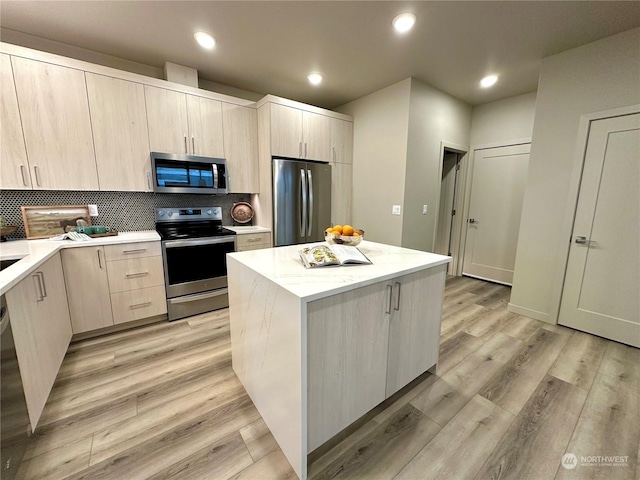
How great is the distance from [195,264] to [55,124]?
168 cm

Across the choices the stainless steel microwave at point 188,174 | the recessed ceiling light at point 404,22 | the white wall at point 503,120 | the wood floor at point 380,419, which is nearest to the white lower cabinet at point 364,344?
the wood floor at point 380,419

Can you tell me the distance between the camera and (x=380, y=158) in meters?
3.48

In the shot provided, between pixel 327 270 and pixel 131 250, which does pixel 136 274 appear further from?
pixel 327 270

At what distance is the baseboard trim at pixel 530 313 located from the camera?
2779 mm

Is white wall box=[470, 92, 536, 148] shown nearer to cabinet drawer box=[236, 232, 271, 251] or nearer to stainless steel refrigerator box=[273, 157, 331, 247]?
Result: stainless steel refrigerator box=[273, 157, 331, 247]

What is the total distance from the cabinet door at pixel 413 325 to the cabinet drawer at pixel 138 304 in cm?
232

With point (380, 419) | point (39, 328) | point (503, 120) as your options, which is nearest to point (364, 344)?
point (380, 419)

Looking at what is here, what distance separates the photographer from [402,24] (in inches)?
82.5

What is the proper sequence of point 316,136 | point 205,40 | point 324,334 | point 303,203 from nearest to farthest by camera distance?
point 324,334 < point 205,40 < point 303,203 < point 316,136

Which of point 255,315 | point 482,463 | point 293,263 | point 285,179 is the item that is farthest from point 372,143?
point 482,463

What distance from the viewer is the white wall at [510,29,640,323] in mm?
2205

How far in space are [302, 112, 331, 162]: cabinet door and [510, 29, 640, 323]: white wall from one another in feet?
7.67

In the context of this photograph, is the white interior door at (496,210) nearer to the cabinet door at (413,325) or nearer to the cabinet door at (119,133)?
the cabinet door at (413,325)

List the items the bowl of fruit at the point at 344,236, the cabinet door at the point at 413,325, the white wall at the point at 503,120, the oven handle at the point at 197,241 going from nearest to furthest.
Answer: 1. the cabinet door at the point at 413,325
2. the bowl of fruit at the point at 344,236
3. the oven handle at the point at 197,241
4. the white wall at the point at 503,120
